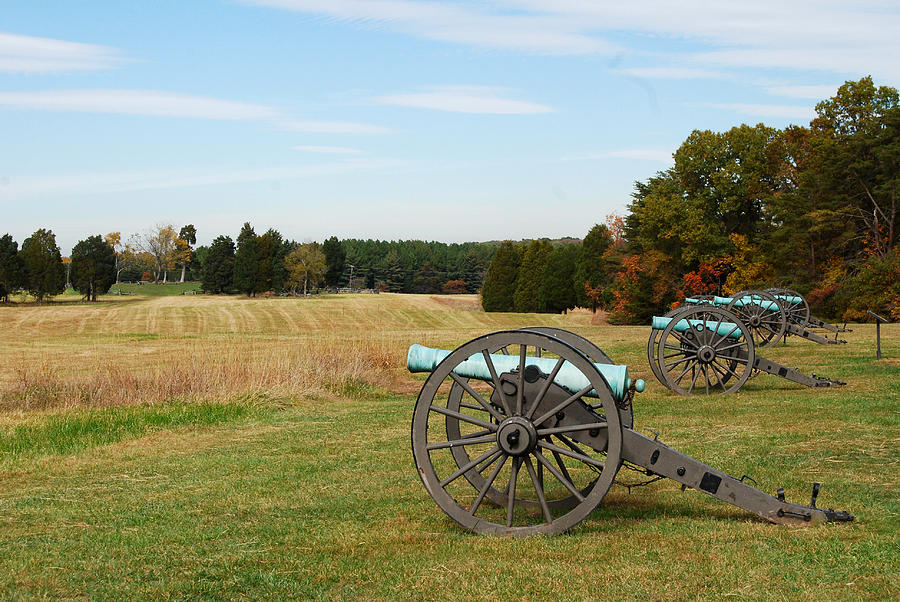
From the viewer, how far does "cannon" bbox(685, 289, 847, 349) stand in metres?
21.7

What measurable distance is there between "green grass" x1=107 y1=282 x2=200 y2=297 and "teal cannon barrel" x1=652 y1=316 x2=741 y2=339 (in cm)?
8534

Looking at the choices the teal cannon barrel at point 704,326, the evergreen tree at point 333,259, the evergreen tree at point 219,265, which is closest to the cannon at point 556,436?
the teal cannon barrel at point 704,326

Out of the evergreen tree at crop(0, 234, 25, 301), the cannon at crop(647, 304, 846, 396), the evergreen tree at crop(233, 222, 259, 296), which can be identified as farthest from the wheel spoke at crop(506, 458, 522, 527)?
the evergreen tree at crop(233, 222, 259, 296)

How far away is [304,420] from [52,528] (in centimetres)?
650

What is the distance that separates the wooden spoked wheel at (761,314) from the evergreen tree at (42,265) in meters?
59.8

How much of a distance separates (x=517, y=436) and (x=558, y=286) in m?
72.5

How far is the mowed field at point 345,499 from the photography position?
16.1 ft

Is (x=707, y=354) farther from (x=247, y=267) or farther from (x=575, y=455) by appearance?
(x=247, y=267)

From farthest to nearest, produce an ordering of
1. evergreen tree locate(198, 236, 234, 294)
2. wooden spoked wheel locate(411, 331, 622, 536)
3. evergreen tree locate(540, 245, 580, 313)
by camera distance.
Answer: evergreen tree locate(198, 236, 234, 294) → evergreen tree locate(540, 245, 580, 313) → wooden spoked wheel locate(411, 331, 622, 536)

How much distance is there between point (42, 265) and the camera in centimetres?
6806

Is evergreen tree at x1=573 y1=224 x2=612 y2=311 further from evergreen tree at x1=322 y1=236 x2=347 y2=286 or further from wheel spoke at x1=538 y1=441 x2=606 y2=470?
wheel spoke at x1=538 y1=441 x2=606 y2=470

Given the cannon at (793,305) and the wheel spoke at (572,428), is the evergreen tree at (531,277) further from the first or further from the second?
the wheel spoke at (572,428)

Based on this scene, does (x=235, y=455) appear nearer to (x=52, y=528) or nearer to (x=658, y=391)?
(x=52, y=528)

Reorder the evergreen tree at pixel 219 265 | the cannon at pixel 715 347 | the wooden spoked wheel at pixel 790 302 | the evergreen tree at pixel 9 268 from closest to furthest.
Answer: the cannon at pixel 715 347 < the wooden spoked wheel at pixel 790 302 < the evergreen tree at pixel 9 268 < the evergreen tree at pixel 219 265
